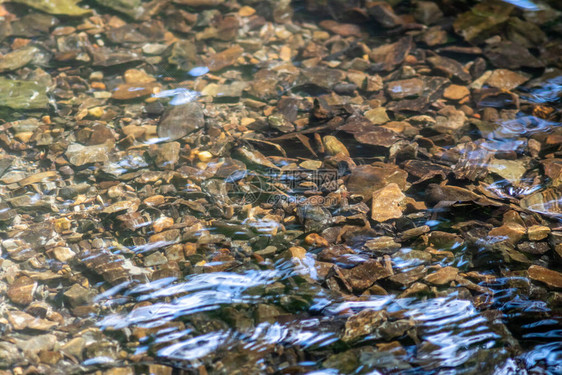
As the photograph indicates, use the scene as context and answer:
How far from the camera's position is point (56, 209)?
2557mm

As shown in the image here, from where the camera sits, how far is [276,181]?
8.85ft

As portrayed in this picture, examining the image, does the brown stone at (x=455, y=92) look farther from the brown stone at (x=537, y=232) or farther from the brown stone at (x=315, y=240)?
the brown stone at (x=315, y=240)

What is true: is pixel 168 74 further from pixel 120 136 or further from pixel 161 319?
pixel 161 319

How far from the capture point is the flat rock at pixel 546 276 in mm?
2119

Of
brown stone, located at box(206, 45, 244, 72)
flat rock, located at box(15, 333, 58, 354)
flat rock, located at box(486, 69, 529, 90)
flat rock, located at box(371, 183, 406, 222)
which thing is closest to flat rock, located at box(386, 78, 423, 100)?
flat rock, located at box(486, 69, 529, 90)

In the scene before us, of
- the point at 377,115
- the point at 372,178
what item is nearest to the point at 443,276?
the point at 372,178

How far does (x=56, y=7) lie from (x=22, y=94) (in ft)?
3.74

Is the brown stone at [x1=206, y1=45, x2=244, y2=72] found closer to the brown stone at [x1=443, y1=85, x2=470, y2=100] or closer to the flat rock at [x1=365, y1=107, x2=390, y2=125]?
the flat rock at [x1=365, y1=107, x2=390, y2=125]

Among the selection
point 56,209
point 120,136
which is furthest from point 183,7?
point 56,209

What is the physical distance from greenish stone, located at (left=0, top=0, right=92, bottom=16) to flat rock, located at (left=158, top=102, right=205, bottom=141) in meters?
1.59

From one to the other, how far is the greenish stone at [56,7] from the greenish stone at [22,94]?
0.91 meters

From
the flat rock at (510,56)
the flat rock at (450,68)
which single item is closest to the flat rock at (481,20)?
the flat rock at (510,56)

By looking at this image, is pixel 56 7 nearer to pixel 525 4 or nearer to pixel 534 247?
pixel 534 247

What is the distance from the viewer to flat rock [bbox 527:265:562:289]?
212 centimetres
